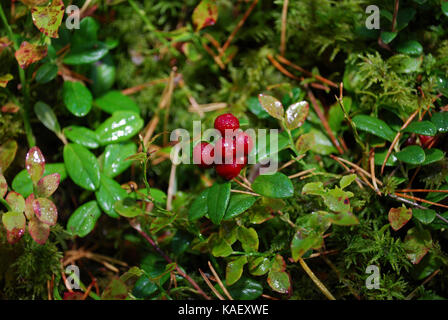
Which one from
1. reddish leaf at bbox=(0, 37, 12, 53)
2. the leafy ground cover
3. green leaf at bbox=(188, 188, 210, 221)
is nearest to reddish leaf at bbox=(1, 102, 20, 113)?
the leafy ground cover

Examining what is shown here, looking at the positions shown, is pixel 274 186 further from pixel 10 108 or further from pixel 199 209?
pixel 10 108

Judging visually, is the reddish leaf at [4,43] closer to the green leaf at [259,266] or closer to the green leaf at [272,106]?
the green leaf at [272,106]

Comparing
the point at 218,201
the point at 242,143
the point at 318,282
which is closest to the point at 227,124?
the point at 242,143

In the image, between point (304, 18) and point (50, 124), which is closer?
point (50, 124)

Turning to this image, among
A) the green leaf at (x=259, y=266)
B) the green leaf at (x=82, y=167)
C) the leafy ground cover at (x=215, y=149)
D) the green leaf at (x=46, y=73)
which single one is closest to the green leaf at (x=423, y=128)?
the leafy ground cover at (x=215, y=149)

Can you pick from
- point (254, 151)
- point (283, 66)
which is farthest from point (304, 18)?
point (254, 151)

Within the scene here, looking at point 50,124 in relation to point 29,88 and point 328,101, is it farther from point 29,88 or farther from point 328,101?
point 328,101
